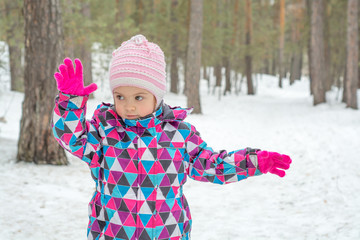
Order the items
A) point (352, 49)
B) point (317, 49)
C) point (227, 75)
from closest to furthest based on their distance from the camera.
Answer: point (352, 49) < point (317, 49) < point (227, 75)

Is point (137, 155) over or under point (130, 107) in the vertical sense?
under

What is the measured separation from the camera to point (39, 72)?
527 centimetres

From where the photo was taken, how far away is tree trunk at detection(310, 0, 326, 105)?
14.1 m

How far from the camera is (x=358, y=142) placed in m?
7.13

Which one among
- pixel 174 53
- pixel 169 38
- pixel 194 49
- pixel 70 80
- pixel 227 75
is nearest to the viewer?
pixel 70 80

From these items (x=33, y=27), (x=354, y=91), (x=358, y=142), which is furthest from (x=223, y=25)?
(x=33, y=27)

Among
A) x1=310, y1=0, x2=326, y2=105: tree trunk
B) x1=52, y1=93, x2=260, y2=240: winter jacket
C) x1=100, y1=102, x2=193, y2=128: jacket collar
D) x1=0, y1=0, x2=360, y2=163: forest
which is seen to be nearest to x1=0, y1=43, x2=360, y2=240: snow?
x1=0, y1=0, x2=360, y2=163: forest

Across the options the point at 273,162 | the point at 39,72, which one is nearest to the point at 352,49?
the point at 39,72

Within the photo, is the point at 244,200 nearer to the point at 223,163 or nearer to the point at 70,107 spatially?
the point at 223,163

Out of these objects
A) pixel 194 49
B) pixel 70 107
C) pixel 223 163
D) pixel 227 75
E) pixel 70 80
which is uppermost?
pixel 194 49

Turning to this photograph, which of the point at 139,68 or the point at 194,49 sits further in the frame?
the point at 194,49

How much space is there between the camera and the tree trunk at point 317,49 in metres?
14.1

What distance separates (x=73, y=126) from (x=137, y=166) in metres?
0.39

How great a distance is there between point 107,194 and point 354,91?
1196cm
